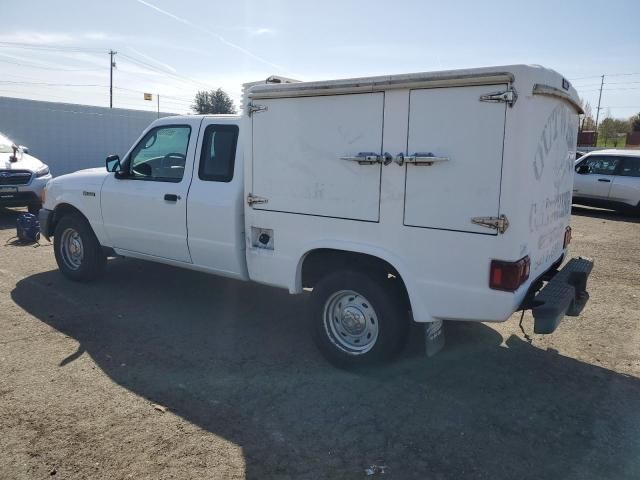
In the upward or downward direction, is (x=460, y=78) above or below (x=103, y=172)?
above

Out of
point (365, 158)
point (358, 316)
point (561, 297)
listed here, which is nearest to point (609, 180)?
point (561, 297)

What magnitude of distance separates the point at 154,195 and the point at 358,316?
2673 millimetres

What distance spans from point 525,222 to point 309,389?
6.64ft

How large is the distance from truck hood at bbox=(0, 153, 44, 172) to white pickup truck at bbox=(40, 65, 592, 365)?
671 centimetres

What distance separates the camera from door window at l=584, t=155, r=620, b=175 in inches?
543

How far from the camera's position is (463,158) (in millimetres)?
3537

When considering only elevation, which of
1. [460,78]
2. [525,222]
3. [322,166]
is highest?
[460,78]

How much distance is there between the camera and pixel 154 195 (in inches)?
219

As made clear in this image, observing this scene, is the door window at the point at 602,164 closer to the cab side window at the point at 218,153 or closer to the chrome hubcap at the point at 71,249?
the cab side window at the point at 218,153

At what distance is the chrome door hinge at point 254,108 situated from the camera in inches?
177

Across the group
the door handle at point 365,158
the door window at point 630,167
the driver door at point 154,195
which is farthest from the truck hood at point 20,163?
the door window at point 630,167

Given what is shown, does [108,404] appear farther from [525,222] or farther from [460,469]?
[525,222]

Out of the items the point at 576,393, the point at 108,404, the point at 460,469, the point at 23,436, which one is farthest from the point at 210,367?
the point at 576,393

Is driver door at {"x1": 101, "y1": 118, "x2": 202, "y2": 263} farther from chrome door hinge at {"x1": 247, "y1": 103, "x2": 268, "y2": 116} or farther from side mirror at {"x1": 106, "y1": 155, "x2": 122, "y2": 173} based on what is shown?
chrome door hinge at {"x1": 247, "y1": 103, "x2": 268, "y2": 116}
